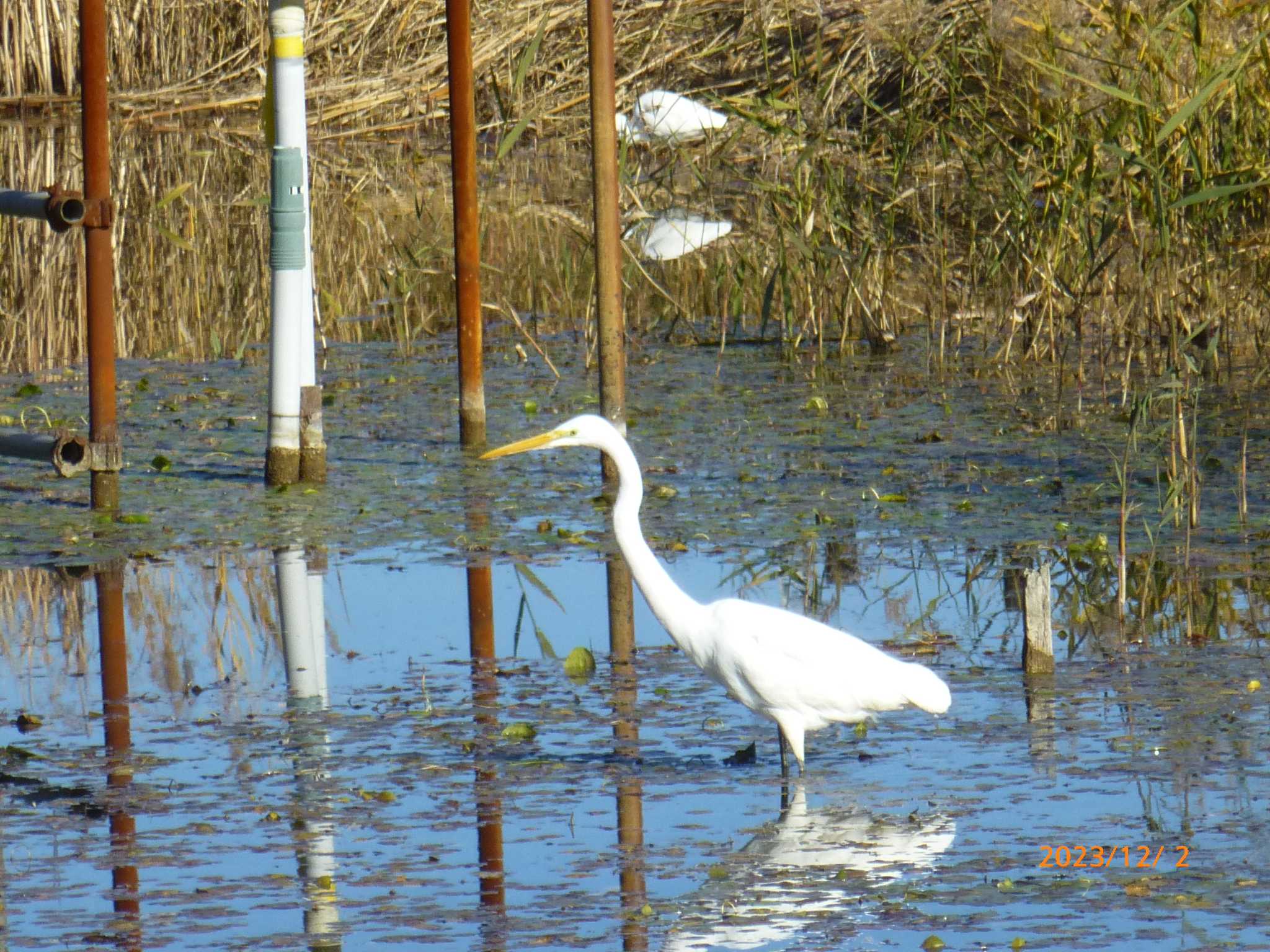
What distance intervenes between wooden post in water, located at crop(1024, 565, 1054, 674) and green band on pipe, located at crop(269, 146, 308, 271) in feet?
10.7

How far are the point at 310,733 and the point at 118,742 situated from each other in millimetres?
491

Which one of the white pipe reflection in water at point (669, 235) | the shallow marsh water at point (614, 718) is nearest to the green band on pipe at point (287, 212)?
the shallow marsh water at point (614, 718)

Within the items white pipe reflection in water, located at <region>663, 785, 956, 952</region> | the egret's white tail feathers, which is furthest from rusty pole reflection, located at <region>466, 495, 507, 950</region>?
the egret's white tail feathers

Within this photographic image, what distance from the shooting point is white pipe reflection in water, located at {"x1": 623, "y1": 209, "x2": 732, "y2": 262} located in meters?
13.0

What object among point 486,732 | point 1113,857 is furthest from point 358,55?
point 1113,857

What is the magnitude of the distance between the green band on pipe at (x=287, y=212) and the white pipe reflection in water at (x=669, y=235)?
5.44 meters

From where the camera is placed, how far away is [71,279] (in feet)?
45.2

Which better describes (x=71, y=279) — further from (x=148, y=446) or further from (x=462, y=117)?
(x=462, y=117)

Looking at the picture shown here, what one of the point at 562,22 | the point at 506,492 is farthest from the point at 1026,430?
the point at 562,22

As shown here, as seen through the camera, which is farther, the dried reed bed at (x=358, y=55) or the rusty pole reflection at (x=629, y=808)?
the dried reed bed at (x=358, y=55)

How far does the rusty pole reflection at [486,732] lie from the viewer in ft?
12.8

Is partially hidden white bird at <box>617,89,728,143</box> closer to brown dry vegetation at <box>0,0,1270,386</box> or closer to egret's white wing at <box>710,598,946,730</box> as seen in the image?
brown dry vegetation at <box>0,0,1270,386</box>

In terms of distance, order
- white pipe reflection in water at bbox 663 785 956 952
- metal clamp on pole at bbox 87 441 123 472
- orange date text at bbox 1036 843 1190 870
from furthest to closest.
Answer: metal clamp on pole at bbox 87 441 123 472, orange date text at bbox 1036 843 1190 870, white pipe reflection in water at bbox 663 785 956 952

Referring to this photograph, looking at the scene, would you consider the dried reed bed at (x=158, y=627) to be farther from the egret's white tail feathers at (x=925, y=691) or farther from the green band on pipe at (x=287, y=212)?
the egret's white tail feathers at (x=925, y=691)
